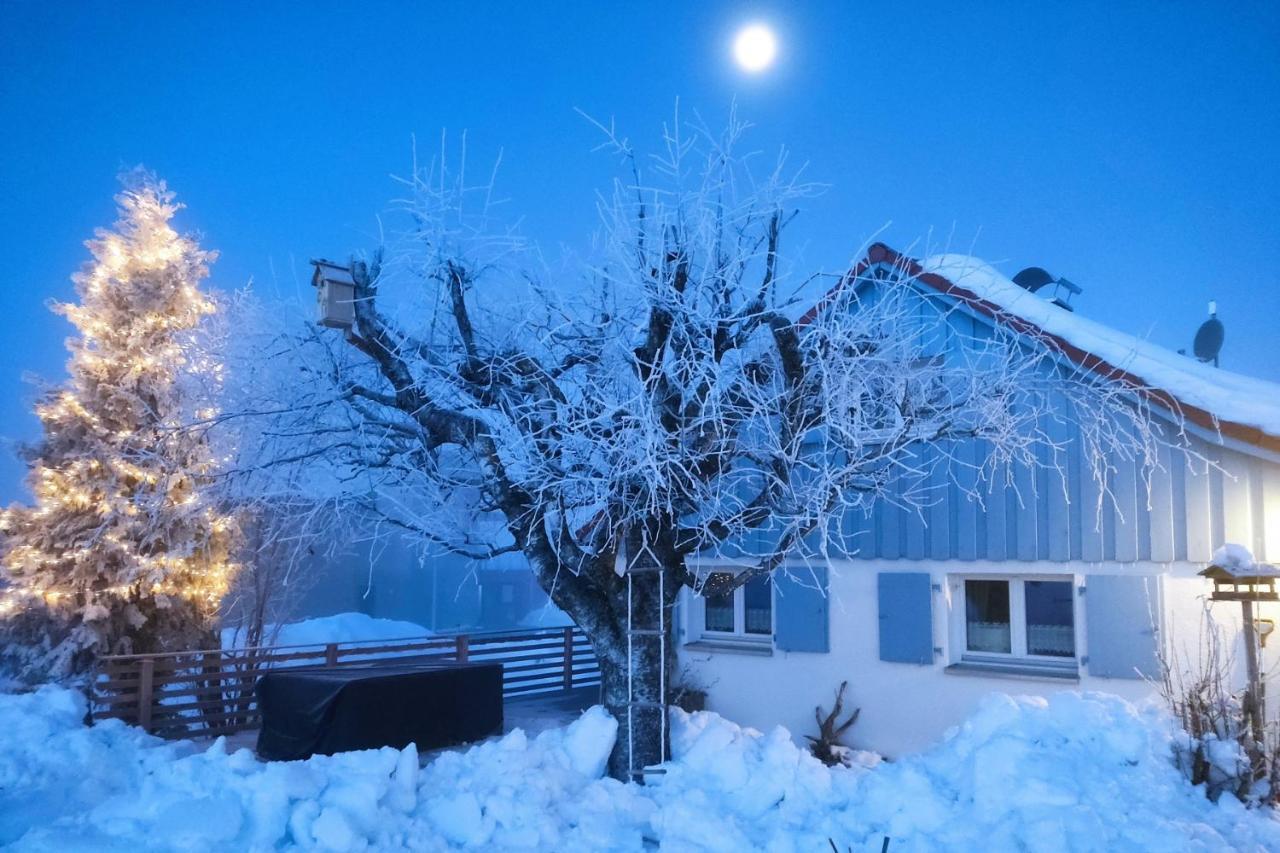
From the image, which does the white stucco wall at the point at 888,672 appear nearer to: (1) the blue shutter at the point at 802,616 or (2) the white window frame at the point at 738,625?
(1) the blue shutter at the point at 802,616

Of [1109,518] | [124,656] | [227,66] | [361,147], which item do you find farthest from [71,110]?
[1109,518]

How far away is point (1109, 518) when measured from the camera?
802cm

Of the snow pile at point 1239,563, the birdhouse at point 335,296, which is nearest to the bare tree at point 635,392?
the birdhouse at point 335,296

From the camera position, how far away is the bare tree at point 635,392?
6.35 m

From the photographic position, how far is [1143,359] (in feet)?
28.1

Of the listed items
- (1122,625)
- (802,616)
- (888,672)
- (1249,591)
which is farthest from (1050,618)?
(802,616)

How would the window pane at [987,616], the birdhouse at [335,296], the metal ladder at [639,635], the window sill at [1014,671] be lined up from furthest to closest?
the window pane at [987,616] < the window sill at [1014,671] < the metal ladder at [639,635] < the birdhouse at [335,296]

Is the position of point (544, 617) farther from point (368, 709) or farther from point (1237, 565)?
point (1237, 565)

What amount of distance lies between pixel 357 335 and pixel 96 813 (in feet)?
12.0

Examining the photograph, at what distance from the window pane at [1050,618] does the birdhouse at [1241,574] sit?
1759mm

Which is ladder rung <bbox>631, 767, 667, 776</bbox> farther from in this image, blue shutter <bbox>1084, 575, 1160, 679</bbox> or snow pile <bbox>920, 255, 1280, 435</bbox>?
snow pile <bbox>920, 255, 1280, 435</bbox>

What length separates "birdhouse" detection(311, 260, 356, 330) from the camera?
682 centimetres

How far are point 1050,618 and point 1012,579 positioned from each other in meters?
0.49

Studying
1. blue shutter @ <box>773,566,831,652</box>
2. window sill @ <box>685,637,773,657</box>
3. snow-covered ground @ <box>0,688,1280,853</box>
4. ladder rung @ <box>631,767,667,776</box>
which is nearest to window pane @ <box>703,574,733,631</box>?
window sill @ <box>685,637,773,657</box>
